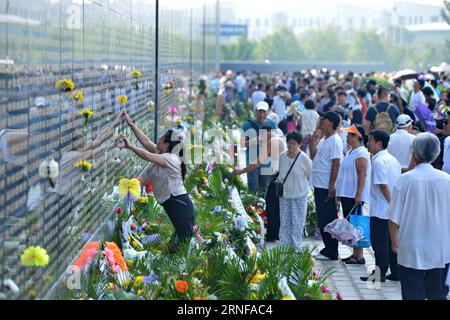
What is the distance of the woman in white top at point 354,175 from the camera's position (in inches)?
451

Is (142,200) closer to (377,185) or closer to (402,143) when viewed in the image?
(377,185)

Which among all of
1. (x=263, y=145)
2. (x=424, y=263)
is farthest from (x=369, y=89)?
(x=424, y=263)

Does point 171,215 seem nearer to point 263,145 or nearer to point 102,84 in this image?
point 102,84

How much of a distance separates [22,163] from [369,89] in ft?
A: 68.7

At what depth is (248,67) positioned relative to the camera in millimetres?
80750

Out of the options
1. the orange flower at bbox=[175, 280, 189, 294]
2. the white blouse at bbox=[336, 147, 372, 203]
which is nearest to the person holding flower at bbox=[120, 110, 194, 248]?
the white blouse at bbox=[336, 147, 372, 203]

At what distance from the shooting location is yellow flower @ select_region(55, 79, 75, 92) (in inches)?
282

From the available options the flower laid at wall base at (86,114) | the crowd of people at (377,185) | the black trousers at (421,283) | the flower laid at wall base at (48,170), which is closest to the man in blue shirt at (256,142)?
the crowd of people at (377,185)

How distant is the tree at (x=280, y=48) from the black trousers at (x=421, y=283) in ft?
378

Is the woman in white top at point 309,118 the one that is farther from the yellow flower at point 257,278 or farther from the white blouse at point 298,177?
the yellow flower at point 257,278

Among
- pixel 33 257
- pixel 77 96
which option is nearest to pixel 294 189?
pixel 77 96

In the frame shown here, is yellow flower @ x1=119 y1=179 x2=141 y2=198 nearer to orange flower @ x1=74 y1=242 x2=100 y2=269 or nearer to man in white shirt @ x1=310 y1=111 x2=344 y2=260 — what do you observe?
orange flower @ x1=74 y1=242 x2=100 y2=269

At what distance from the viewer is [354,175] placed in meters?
11.7

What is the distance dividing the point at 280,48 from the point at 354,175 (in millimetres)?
114427
